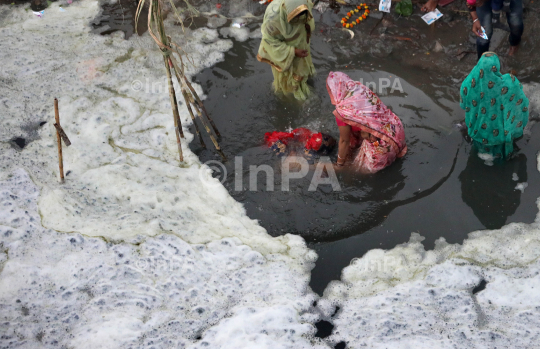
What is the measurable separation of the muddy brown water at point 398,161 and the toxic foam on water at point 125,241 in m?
0.37

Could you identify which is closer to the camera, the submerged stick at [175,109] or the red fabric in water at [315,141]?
the submerged stick at [175,109]

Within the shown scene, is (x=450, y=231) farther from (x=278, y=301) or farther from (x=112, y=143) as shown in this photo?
(x=112, y=143)

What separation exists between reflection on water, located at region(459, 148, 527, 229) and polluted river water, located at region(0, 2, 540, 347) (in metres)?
0.01

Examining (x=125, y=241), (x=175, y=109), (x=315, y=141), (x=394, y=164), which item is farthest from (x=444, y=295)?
(x=175, y=109)

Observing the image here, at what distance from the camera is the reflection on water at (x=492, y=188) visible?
434 centimetres

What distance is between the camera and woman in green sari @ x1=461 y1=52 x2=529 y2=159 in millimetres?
3986

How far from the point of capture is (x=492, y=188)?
14.9ft

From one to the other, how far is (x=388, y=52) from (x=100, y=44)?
14.8 ft

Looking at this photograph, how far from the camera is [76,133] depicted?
5402 millimetres

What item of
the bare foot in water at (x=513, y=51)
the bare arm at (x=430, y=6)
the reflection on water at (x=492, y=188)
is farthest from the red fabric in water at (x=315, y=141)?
the bare arm at (x=430, y=6)

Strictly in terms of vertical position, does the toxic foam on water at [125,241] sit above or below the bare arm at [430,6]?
below

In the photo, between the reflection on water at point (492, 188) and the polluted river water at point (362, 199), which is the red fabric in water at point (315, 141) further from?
the reflection on water at point (492, 188)

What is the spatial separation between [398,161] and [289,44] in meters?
1.94

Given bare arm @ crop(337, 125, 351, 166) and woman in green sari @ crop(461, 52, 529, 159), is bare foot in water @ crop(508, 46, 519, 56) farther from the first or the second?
bare arm @ crop(337, 125, 351, 166)
